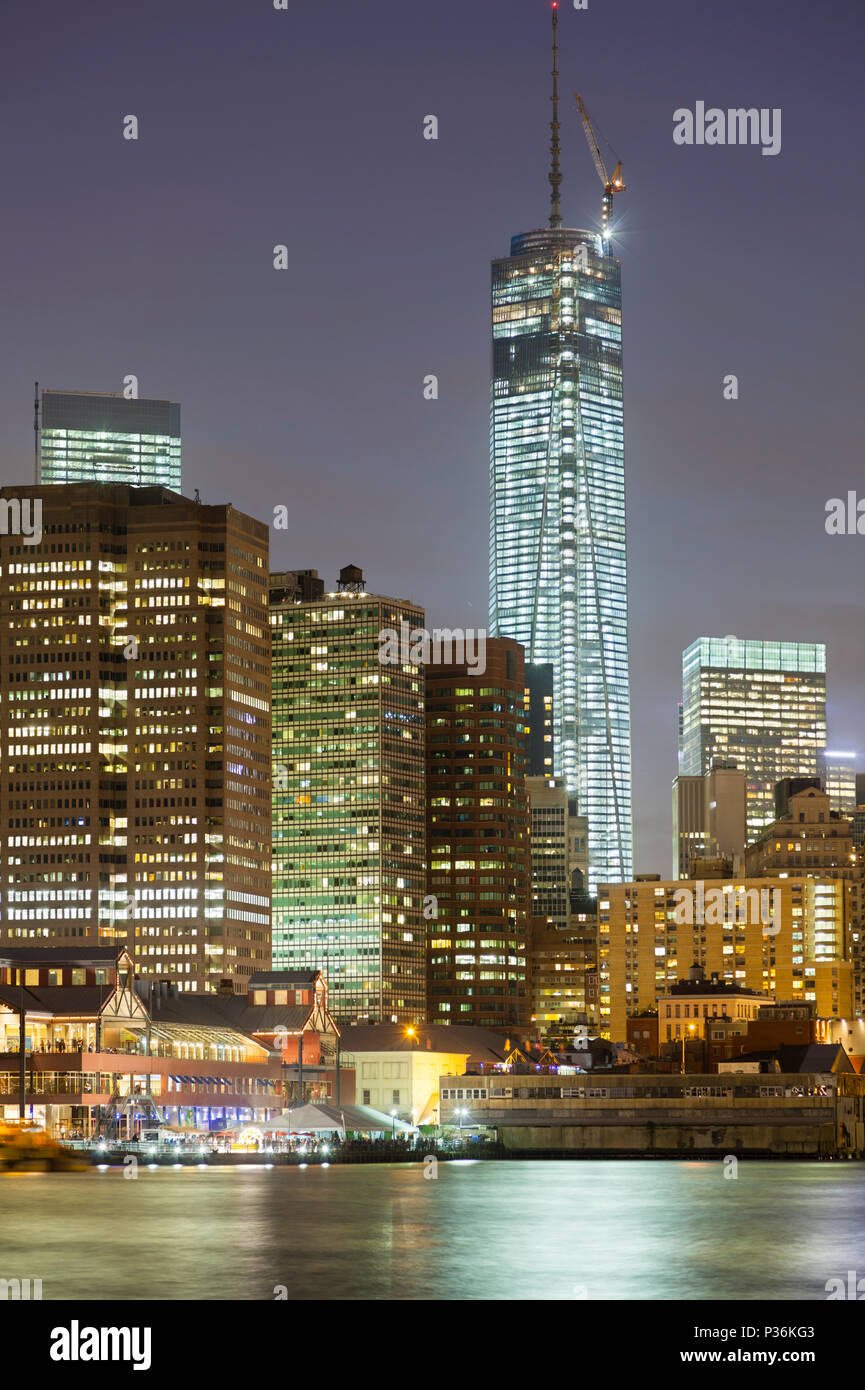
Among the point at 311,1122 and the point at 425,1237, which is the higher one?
the point at 425,1237

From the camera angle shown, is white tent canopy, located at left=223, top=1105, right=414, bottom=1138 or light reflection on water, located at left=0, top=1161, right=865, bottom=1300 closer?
light reflection on water, located at left=0, top=1161, right=865, bottom=1300

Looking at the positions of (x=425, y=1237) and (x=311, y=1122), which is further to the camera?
(x=311, y=1122)

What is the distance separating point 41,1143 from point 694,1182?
161ft

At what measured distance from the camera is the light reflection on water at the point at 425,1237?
6550cm

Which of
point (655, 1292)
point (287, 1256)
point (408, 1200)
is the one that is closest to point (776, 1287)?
point (655, 1292)

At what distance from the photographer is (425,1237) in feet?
281

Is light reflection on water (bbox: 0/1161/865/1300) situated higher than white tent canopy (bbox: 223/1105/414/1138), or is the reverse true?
light reflection on water (bbox: 0/1161/865/1300)

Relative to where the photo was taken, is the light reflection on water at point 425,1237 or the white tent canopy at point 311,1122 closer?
the light reflection on water at point 425,1237

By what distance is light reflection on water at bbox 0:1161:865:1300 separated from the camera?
65.5 metres

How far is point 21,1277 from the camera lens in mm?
64438

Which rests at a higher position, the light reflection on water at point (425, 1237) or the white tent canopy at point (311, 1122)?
the light reflection on water at point (425, 1237)
